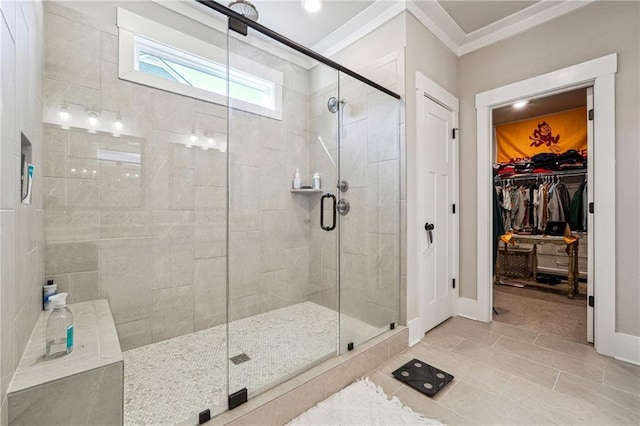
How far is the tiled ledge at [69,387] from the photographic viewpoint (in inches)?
36.8

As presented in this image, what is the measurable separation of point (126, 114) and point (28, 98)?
799mm

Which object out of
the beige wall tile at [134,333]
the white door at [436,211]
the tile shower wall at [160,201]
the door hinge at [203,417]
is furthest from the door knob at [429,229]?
the beige wall tile at [134,333]

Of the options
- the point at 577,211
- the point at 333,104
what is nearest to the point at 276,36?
the point at 333,104

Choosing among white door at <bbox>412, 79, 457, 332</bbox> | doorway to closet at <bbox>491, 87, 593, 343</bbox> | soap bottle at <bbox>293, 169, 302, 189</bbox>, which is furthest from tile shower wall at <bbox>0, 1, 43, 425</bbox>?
doorway to closet at <bbox>491, 87, 593, 343</bbox>

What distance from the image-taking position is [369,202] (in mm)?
2449

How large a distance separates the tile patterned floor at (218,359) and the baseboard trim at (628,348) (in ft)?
5.94

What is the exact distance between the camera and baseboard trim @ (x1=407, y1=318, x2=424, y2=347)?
237cm

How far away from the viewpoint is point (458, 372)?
198 centimetres

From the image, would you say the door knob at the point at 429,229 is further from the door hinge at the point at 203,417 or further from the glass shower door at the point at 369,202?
the door hinge at the point at 203,417

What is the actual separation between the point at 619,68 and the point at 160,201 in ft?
12.4

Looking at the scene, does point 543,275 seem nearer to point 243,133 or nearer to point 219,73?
point 243,133

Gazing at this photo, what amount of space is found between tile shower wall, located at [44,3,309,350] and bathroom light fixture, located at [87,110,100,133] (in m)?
0.05

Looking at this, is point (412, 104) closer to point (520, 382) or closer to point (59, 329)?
point (520, 382)

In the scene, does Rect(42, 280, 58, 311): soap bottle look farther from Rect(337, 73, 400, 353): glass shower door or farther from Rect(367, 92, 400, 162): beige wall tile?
Rect(367, 92, 400, 162): beige wall tile
